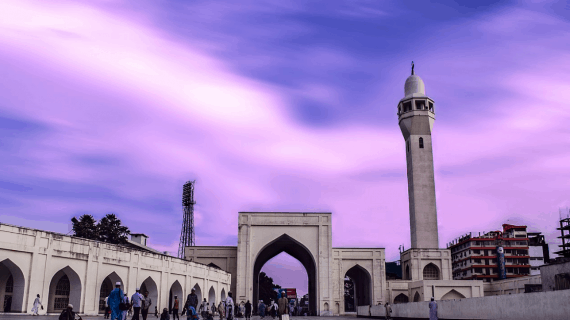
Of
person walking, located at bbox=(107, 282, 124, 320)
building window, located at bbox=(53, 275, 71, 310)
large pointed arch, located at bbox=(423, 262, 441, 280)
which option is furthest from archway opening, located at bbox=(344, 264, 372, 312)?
person walking, located at bbox=(107, 282, 124, 320)

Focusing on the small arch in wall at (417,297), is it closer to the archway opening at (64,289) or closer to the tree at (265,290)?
the archway opening at (64,289)

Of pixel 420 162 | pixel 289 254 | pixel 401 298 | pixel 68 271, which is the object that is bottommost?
pixel 401 298

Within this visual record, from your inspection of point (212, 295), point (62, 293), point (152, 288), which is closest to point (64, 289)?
point (62, 293)

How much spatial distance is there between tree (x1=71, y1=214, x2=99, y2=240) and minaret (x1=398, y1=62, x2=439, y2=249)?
29.6 meters

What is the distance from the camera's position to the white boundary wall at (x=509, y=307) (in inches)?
606

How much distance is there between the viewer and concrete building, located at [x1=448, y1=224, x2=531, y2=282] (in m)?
74.6

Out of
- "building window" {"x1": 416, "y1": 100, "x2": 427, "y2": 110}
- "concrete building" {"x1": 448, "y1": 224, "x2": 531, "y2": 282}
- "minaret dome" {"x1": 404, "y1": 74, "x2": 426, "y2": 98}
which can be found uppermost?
"minaret dome" {"x1": 404, "y1": 74, "x2": 426, "y2": 98}

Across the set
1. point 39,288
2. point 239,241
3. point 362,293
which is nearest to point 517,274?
point 362,293

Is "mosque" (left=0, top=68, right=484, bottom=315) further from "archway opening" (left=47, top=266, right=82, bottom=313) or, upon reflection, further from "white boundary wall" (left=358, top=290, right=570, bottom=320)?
"white boundary wall" (left=358, top=290, right=570, bottom=320)

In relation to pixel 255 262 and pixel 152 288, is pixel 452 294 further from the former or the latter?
pixel 152 288

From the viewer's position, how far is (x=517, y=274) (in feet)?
243

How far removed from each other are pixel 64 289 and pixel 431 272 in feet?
112

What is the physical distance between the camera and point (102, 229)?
50625mm

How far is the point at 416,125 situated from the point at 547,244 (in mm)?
40476
